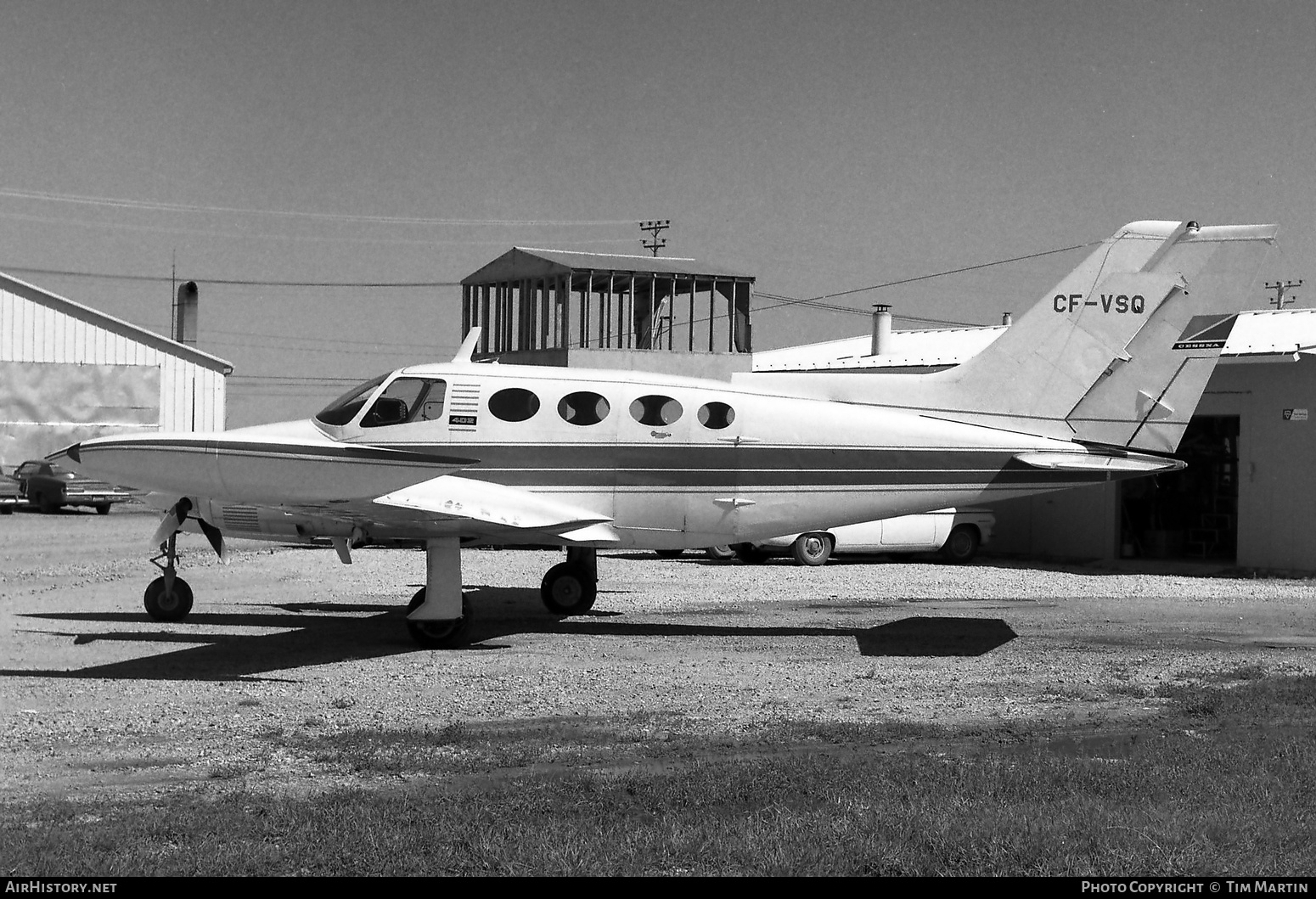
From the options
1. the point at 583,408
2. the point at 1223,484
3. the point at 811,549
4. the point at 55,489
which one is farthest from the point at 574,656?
the point at 55,489

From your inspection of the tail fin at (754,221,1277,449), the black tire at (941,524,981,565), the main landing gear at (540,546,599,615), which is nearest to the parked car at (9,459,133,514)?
the black tire at (941,524,981,565)

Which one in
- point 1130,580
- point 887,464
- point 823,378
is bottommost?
point 1130,580

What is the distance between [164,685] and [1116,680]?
8326mm

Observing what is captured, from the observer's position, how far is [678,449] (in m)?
14.8

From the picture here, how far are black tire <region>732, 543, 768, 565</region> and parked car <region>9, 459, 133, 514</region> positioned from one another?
76.9 feet

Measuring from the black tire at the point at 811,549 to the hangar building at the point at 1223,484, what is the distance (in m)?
4.61

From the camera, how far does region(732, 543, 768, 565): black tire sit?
25953mm

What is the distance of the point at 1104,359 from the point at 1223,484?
18.0 m

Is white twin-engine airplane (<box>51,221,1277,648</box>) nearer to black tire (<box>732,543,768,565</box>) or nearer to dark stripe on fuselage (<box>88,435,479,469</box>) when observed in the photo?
dark stripe on fuselage (<box>88,435,479,469</box>)

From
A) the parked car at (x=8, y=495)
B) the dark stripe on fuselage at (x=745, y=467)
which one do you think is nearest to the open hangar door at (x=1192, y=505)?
the dark stripe on fuselage at (x=745, y=467)

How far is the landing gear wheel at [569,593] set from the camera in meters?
16.7
